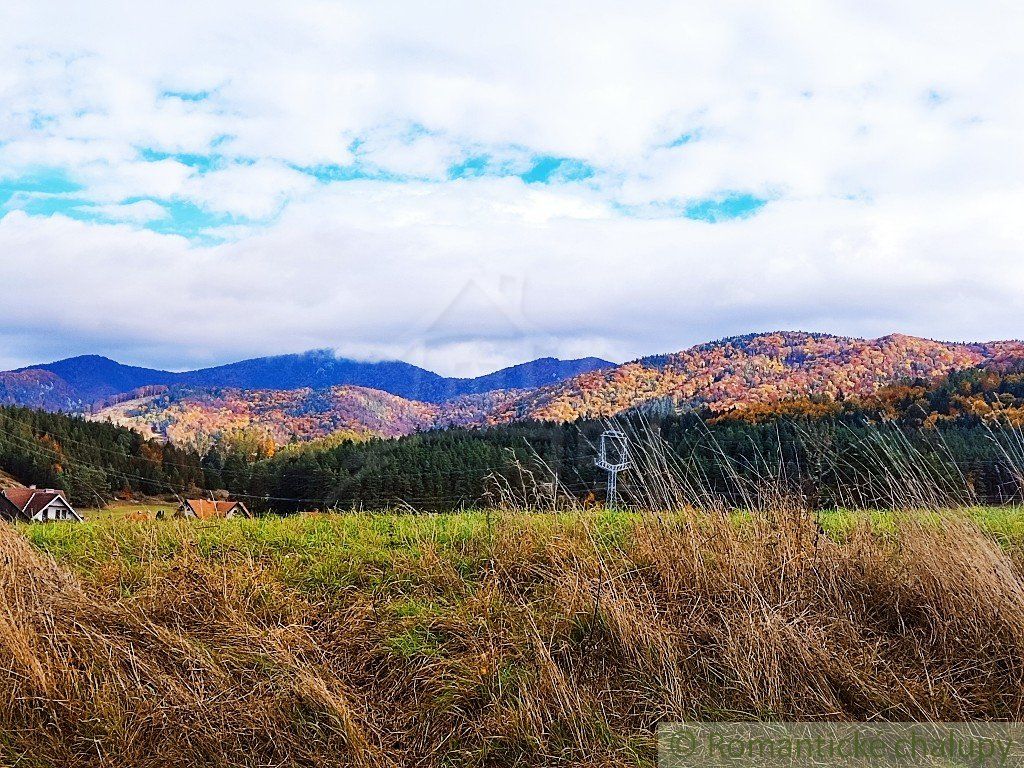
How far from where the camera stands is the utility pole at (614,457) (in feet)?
21.0

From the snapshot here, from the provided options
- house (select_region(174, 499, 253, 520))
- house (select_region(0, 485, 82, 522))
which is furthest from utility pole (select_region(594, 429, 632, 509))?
house (select_region(0, 485, 82, 522))

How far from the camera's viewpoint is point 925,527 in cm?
516

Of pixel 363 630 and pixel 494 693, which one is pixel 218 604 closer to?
pixel 363 630

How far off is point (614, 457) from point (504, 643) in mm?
3707

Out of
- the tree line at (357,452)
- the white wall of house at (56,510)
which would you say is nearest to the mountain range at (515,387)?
the tree line at (357,452)

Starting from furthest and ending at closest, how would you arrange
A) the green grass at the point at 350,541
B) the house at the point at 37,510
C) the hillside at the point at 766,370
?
the hillside at the point at 766,370
the house at the point at 37,510
the green grass at the point at 350,541

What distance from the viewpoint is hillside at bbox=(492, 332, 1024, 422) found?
3975cm

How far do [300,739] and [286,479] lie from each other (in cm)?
3608

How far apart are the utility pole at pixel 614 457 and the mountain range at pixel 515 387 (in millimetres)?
26926

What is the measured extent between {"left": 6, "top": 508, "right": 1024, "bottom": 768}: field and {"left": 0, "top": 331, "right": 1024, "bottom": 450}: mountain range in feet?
96.7

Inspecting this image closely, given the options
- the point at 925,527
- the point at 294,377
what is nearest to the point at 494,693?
the point at 925,527

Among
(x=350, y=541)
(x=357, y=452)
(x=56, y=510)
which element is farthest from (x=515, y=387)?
(x=350, y=541)

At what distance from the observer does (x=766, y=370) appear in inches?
2277

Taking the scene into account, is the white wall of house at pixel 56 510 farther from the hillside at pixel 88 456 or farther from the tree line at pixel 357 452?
the hillside at pixel 88 456
